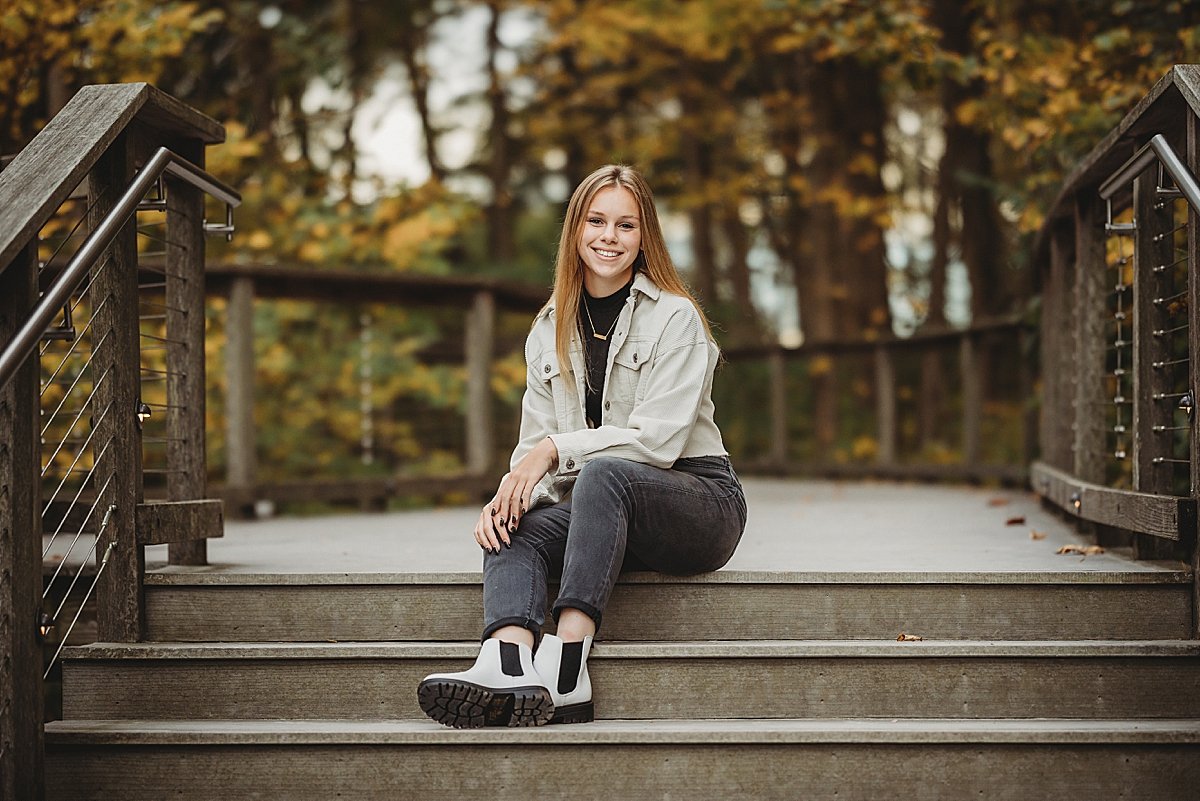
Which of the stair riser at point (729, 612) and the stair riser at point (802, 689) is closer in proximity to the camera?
the stair riser at point (802, 689)

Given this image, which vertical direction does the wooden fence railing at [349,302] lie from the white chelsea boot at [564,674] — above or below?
above

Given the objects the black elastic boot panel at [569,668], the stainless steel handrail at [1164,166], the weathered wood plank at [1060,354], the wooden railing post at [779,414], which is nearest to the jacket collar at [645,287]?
the black elastic boot panel at [569,668]

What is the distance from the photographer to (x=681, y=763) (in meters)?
2.86

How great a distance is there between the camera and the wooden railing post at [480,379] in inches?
274

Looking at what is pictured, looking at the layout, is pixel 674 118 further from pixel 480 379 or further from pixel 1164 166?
pixel 1164 166

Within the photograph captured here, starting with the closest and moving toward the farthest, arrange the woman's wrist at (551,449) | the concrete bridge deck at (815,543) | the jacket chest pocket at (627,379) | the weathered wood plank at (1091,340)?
the woman's wrist at (551,449), the jacket chest pocket at (627,379), the concrete bridge deck at (815,543), the weathered wood plank at (1091,340)

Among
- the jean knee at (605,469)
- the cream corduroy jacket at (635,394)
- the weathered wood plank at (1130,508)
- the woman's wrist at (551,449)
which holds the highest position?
the cream corduroy jacket at (635,394)

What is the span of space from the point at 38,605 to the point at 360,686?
76 cm

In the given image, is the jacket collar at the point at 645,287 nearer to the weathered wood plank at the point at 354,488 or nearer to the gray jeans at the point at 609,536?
the gray jeans at the point at 609,536

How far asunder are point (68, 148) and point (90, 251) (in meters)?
0.33

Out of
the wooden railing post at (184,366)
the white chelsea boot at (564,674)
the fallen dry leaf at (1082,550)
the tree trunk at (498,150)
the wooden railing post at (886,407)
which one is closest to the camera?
the white chelsea boot at (564,674)

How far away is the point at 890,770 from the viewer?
2857mm

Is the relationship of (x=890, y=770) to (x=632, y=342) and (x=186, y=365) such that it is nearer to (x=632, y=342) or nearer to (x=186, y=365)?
(x=632, y=342)

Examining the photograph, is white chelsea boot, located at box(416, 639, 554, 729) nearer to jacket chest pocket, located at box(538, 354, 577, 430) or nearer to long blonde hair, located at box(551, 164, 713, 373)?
jacket chest pocket, located at box(538, 354, 577, 430)
